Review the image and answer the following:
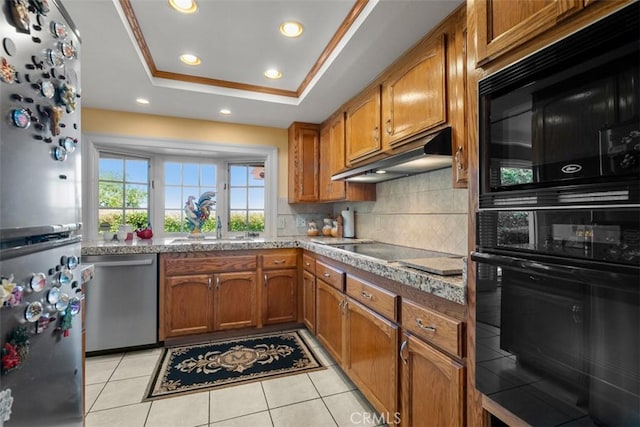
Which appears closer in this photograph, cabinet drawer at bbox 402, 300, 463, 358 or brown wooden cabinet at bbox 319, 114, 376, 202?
cabinet drawer at bbox 402, 300, 463, 358

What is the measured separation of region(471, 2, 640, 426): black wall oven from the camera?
0.61m

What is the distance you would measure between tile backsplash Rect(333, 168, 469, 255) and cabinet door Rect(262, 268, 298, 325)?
905 millimetres

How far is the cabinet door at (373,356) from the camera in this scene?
1.46 m

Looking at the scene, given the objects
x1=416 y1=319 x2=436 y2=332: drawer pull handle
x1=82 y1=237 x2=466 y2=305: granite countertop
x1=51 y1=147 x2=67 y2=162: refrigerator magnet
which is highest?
x1=51 y1=147 x2=67 y2=162: refrigerator magnet

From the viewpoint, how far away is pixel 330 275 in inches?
88.3

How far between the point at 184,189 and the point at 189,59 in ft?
5.26

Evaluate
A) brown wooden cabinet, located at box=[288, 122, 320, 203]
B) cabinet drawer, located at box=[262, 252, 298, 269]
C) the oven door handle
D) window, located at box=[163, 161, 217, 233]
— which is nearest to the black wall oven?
the oven door handle

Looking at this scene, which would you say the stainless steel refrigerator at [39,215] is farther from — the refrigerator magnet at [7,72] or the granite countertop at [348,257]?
the granite countertop at [348,257]

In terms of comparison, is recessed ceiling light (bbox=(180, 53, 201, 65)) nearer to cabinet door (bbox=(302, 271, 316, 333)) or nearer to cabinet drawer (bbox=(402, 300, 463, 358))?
cabinet door (bbox=(302, 271, 316, 333))

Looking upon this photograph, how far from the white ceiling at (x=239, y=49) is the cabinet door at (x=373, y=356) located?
158 cm

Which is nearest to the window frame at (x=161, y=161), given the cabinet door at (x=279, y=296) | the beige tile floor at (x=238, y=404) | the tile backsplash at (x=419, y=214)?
the cabinet door at (x=279, y=296)

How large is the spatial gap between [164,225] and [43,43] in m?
2.78

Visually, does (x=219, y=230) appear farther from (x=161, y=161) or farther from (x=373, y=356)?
(x=373, y=356)

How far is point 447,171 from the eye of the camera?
1.97 m
